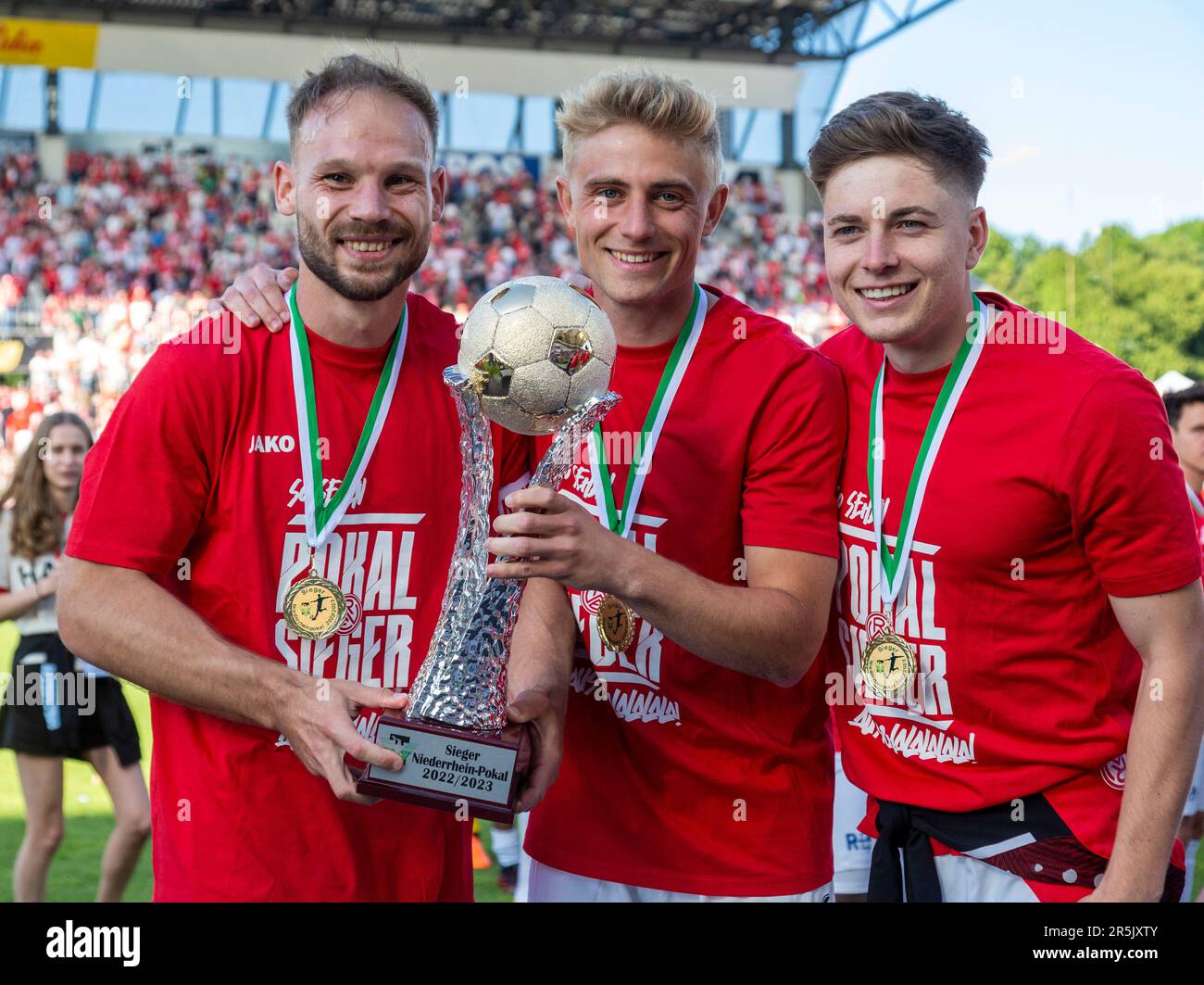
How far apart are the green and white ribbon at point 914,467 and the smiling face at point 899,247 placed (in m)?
0.10

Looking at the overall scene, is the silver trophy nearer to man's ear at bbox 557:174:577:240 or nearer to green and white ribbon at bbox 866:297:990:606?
man's ear at bbox 557:174:577:240

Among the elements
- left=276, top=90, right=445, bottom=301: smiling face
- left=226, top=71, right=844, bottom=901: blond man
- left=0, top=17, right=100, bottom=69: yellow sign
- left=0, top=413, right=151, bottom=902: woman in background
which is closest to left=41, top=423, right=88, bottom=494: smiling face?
left=0, top=413, right=151, bottom=902: woman in background

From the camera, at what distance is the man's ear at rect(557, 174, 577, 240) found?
2.84 meters

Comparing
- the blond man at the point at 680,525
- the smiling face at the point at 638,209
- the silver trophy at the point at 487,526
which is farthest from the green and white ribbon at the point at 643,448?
the silver trophy at the point at 487,526

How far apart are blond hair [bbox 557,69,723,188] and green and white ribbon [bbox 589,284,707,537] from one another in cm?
37

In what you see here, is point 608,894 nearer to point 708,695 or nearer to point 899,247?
point 708,695

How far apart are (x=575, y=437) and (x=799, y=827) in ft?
3.64

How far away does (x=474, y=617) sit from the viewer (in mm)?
2396

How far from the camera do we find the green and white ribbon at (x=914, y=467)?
271 centimetres

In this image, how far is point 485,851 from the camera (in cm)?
618

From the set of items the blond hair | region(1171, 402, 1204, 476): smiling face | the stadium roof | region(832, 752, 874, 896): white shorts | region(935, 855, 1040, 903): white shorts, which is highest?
the stadium roof

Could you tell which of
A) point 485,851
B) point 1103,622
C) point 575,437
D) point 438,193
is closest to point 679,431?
point 575,437

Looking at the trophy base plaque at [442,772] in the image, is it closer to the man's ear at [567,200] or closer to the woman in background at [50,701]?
the man's ear at [567,200]
